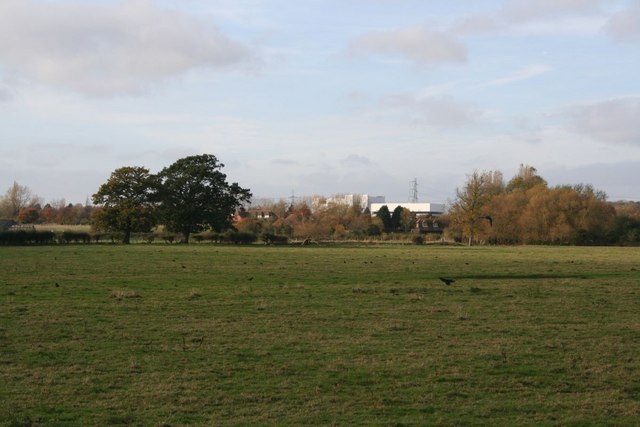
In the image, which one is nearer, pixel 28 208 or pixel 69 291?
pixel 69 291

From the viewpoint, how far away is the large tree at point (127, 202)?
72.0 meters

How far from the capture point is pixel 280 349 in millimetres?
12164

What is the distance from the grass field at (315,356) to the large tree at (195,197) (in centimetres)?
5290

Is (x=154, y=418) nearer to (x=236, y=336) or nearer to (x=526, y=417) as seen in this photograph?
(x=526, y=417)

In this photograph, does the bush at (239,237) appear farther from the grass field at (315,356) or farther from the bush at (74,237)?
the grass field at (315,356)

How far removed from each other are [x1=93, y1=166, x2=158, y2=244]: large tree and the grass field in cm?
5003

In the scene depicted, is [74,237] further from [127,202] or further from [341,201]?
[341,201]

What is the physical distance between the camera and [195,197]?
253ft

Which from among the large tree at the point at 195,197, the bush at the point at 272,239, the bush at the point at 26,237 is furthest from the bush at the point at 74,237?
the bush at the point at 272,239

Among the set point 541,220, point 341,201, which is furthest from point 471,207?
point 341,201

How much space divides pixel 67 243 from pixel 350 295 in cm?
5161

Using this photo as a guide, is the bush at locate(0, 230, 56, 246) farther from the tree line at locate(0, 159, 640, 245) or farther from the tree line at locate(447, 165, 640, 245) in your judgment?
the tree line at locate(447, 165, 640, 245)

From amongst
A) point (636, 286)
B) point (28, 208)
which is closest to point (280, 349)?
point (636, 286)

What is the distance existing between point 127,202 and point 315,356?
65309 mm
